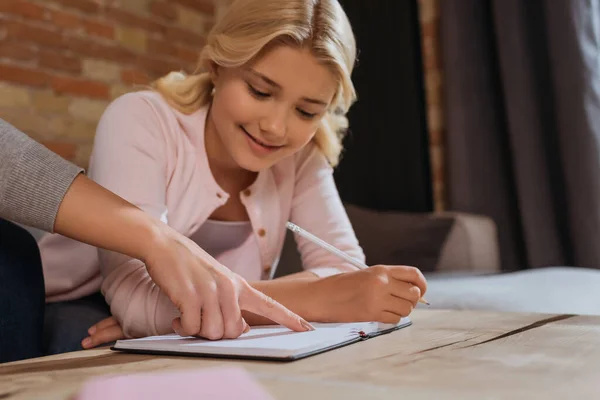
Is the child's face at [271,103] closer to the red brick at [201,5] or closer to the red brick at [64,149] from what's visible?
the red brick at [64,149]

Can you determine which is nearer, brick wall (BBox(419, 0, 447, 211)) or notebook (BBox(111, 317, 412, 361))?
notebook (BBox(111, 317, 412, 361))

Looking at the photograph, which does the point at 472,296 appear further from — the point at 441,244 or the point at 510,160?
the point at 510,160

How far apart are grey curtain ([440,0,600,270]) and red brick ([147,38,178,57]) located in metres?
1.15

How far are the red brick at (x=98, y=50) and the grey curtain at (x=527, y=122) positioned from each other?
127 cm

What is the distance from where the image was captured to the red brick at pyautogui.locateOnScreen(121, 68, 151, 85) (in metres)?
2.63

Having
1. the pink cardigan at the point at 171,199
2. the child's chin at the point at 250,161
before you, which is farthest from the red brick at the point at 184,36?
the child's chin at the point at 250,161

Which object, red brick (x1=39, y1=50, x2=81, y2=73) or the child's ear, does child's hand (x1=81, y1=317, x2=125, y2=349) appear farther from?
red brick (x1=39, y1=50, x2=81, y2=73)

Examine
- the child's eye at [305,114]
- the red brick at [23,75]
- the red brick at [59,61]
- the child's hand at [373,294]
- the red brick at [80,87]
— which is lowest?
the child's hand at [373,294]

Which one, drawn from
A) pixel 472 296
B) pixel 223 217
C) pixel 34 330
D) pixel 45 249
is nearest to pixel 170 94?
pixel 223 217

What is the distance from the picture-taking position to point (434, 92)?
2.73 meters

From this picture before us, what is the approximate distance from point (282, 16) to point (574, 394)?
84 centimetres

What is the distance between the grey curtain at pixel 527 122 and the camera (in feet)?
7.30

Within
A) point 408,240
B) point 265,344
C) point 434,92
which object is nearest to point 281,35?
point 265,344

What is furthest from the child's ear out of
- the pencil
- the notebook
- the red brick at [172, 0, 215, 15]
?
the red brick at [172, 0, 215, 15]
